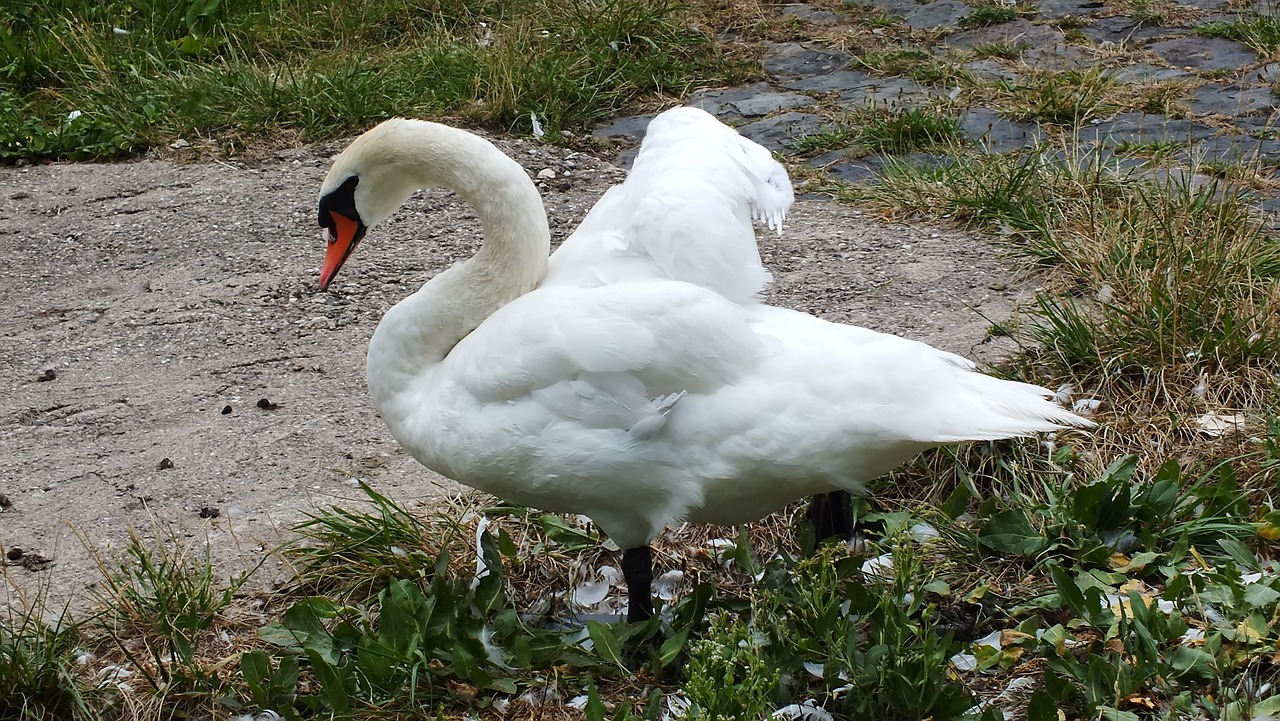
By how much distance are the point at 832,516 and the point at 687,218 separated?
3.15 feet

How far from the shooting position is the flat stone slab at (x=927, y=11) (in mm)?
7980

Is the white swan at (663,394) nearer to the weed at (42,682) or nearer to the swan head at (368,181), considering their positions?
the swan head at (368,181)

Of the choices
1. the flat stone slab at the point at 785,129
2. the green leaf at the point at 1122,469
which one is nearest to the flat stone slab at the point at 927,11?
the flat stone slab at the point at 785,129

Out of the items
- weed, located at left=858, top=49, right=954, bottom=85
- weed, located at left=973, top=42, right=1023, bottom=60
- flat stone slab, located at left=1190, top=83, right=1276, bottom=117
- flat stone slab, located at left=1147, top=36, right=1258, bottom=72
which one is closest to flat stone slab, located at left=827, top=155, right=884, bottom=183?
weed, located at left=858, top=49, right=954, bottom=85

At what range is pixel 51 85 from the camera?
7.57 meters

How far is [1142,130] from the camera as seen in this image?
6020mm

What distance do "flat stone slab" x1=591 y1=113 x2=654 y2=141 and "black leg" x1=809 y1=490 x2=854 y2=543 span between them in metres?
3.77

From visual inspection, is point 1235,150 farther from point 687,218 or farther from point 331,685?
point 331,685

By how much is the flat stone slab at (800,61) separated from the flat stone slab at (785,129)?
73 cm

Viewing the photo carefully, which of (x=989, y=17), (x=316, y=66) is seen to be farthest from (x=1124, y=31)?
(x=316, y=66)

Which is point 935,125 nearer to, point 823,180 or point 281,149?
point 823,180

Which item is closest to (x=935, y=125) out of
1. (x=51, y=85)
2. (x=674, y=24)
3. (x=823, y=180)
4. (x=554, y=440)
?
(x=823, y=180)

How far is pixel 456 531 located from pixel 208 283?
2.58 m

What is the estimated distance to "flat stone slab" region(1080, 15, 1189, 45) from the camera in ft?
24.3
